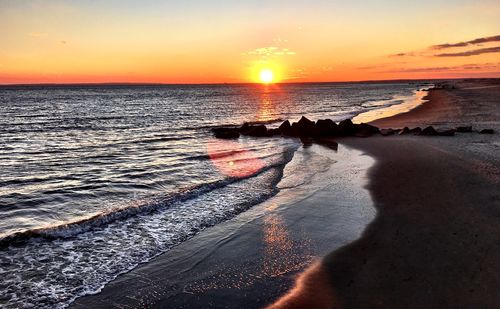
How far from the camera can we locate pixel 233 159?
71.4 feet

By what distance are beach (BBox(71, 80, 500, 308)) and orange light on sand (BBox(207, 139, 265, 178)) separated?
4.20m

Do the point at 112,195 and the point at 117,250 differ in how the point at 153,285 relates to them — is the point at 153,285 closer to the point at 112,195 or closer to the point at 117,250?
the point at 117,250

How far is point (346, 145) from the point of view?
82.3 ft

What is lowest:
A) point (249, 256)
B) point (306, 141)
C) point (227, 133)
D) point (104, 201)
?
point (249, 256)

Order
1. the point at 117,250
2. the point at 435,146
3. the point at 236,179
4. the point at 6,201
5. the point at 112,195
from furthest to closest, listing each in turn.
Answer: the point at 435,146
the point at 236,179
the point at 112,195
the point at 6,201
the point at 117,250

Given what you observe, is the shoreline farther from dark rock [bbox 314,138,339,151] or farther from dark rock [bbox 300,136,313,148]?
dark rock [bbox 300,136,313,148]

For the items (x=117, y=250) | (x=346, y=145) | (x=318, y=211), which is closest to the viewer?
(x=117, y=250)

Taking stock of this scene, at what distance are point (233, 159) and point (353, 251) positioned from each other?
13.6 m

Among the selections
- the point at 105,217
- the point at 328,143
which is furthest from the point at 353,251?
the point at 328,143

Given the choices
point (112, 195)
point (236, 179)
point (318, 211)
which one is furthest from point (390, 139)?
point (112, 195)

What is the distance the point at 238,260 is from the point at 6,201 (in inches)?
373

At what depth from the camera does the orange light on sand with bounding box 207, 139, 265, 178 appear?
1841 cm

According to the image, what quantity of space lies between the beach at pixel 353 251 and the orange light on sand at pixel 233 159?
420 centimetres

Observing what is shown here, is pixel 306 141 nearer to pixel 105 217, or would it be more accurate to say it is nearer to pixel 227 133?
pixel 227 133
